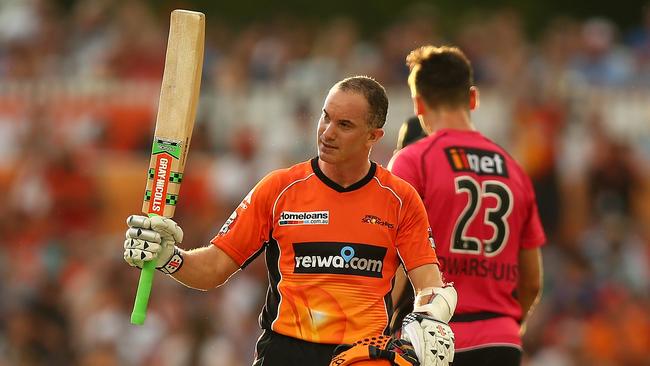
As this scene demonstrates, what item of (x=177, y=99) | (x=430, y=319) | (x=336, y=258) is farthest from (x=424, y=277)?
(x=177, y=99)

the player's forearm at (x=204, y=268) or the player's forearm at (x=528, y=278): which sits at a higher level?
the player's forearm at (x=528, y=278)

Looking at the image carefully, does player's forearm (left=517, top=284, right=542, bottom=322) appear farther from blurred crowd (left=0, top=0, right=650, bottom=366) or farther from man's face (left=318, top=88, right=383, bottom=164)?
blurred crowd (left=0, top=0, right=650, bottom=366)

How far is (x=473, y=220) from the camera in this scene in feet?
21.7

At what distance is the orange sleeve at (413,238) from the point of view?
19.0ft

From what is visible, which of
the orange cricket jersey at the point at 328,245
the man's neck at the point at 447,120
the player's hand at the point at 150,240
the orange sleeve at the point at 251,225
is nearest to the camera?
the player's hand at the point at 150,240

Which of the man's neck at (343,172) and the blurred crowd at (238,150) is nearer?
the man's neck at (343,172)

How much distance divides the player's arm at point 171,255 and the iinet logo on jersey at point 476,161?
143cm

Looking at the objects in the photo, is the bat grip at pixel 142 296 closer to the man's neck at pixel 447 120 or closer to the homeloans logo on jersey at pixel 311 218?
the homeloans logo on jersey at pixel 311 218

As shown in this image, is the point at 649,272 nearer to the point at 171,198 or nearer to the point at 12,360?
the point at 12,360

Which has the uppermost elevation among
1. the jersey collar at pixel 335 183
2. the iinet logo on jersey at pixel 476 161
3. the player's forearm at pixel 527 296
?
the iinet logo on jersey at pixel 476 161

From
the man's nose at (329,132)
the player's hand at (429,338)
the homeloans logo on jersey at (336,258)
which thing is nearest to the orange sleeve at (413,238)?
the homeloans logo on jersey at (336,258)

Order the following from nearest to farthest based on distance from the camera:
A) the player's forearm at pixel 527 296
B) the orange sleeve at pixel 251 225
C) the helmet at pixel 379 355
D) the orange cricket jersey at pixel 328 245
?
the helmet at pixel 379 355 < the orange cricket jersey at pixel 328 245 < the orange sleeve at pixel 251 225 < the player's forearm at pixel 527 296

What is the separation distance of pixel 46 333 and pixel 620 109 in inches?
250

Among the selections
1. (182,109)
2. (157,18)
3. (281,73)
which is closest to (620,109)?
(281,73)
